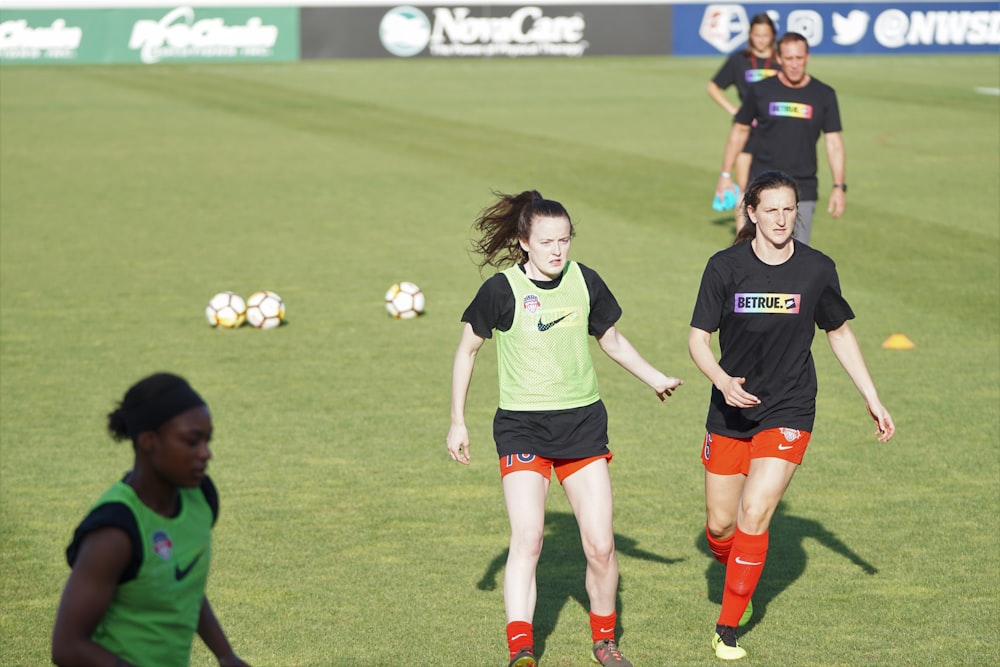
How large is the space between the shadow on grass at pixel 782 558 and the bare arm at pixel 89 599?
411cm

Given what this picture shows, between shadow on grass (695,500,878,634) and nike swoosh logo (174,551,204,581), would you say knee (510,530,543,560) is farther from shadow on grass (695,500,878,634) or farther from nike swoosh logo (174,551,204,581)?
nike swoosh logo (174,551,204,581)

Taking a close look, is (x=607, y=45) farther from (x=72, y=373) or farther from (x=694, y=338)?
(x=694, y=338)

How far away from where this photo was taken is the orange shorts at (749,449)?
6.82 metres

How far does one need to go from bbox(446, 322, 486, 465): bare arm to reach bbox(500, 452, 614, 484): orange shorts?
195mm

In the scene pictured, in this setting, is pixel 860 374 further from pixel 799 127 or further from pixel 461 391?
pixel 799 127

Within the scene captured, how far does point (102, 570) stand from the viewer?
389 cm

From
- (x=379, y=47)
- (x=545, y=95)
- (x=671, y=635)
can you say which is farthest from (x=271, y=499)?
(x=379, y=47)

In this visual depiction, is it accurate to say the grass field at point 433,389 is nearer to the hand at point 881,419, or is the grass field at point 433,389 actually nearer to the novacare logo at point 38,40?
the hand at point 881,419

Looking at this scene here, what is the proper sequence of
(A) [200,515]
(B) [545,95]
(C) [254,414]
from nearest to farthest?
(A) [200,515] < (C) [254,414] < (B) [545,95]

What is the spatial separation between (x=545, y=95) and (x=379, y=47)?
12.2 m

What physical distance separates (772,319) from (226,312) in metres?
8.19

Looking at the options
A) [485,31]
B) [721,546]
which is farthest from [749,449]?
[485,31]

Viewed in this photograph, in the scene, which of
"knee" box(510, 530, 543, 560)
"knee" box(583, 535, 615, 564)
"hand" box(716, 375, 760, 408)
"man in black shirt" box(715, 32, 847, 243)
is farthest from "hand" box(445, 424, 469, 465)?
"man in black shirt" box(715, 32, 847, 243)

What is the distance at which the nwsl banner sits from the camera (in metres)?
48.6
